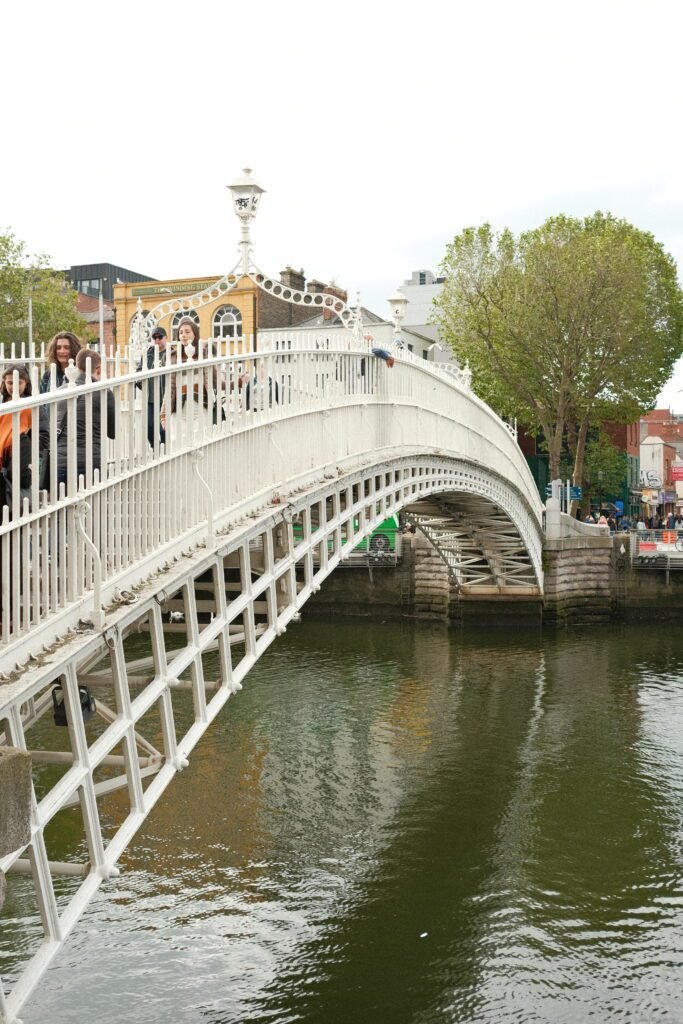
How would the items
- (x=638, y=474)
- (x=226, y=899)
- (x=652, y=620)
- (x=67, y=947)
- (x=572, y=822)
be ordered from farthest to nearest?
1. (x=638, y=474)
2. (x=652, y=620)
3. (x=572, y=822)
4. (x=226, y=899)
5. (x=67, y=947)

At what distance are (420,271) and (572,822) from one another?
181ft

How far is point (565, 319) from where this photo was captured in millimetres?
33625

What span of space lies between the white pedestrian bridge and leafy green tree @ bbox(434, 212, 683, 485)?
20.8m

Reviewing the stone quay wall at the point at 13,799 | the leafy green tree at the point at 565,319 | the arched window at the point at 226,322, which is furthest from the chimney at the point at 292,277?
the stone quay wall at the point at 13,799

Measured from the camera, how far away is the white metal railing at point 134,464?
507 cm

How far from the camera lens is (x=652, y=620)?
92.3 feet

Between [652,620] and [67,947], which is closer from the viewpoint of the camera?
[67,947]

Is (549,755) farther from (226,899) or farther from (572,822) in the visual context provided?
(226,899)

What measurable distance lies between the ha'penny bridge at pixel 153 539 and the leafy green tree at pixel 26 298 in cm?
2244

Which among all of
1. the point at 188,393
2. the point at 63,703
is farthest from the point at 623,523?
the point at 63,703

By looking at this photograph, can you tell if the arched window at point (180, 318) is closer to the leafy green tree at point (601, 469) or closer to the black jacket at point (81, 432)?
the black jacket at point (81, 432)

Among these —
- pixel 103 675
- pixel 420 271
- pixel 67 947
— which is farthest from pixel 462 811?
pixel 420 271

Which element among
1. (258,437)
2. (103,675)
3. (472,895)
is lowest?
(472,895)

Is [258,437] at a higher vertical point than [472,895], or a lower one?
higher
